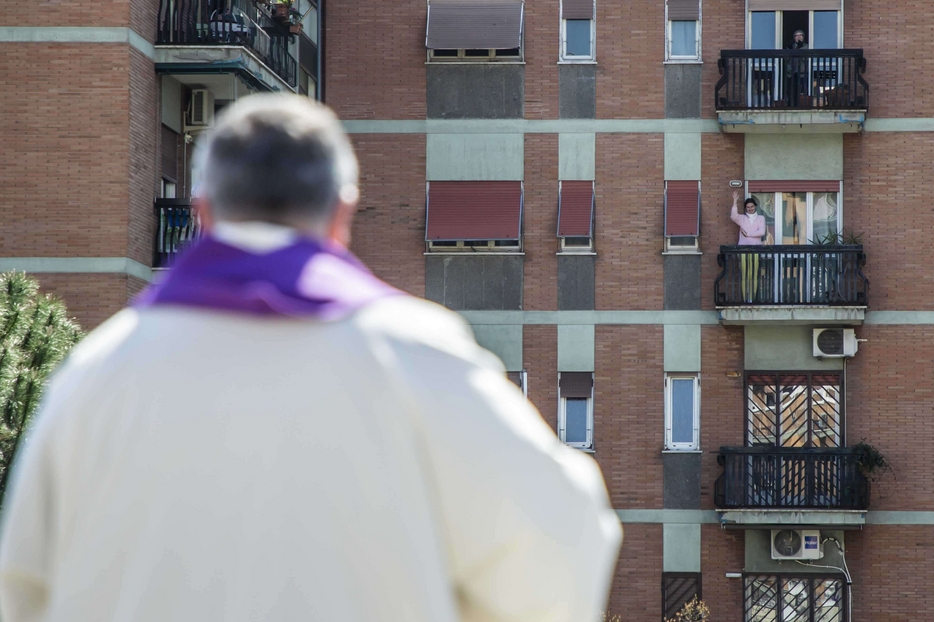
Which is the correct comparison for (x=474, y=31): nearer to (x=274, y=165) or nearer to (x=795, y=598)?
(x=795, y=598)

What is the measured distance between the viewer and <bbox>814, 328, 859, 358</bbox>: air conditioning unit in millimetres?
25266

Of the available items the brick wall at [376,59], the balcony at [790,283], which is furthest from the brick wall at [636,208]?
the brick wall at [376,59]

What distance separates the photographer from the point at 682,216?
2559 centimetres

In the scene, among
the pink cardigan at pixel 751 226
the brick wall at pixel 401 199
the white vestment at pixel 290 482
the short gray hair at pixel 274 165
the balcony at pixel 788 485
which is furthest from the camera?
the brick wall at pixel 401 199

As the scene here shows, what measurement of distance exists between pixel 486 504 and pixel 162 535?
1.52 ft

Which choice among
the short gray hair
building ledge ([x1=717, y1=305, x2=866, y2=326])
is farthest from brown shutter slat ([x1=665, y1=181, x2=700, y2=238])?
the short gray hair

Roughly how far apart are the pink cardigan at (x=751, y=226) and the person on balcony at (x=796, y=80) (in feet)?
6.52

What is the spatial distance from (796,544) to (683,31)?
8.77 metres

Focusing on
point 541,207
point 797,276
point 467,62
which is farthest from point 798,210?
point 467,62

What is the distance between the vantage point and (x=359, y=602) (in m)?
2.16

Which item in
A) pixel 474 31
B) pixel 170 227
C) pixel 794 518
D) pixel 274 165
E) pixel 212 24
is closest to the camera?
pixel 274 165

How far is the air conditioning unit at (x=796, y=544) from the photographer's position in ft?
82.4

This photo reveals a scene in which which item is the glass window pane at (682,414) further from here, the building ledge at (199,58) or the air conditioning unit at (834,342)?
the building ledge at (199,58)

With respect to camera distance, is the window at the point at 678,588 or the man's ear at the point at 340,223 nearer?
the man's ear at the point at 340,223
